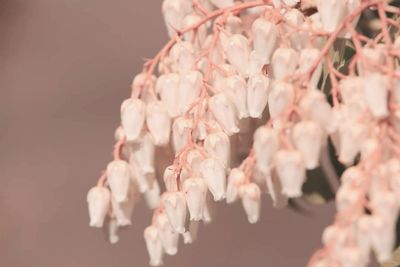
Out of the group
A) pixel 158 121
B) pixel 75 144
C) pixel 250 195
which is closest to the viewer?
pixel 250 195

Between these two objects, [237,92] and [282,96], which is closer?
[282,96]

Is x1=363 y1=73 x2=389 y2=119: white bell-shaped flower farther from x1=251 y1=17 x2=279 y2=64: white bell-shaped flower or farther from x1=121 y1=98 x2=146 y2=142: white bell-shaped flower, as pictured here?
x1=121 y1=98 x2=146 y2=142: white bell-shaped flower

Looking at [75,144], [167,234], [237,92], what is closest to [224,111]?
[237,92]

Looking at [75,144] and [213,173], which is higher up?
[213,173]

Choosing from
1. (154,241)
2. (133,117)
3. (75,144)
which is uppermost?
(133,117)

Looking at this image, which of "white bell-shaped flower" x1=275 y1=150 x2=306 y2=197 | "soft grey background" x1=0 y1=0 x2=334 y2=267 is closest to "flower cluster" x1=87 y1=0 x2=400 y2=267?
"white bell-shaped flower" x1=275 y1=150 x2=306 y2=197

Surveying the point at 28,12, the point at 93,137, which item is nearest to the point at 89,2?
the point at 28,12

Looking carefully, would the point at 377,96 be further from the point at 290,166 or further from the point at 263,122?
the point at 263,122
